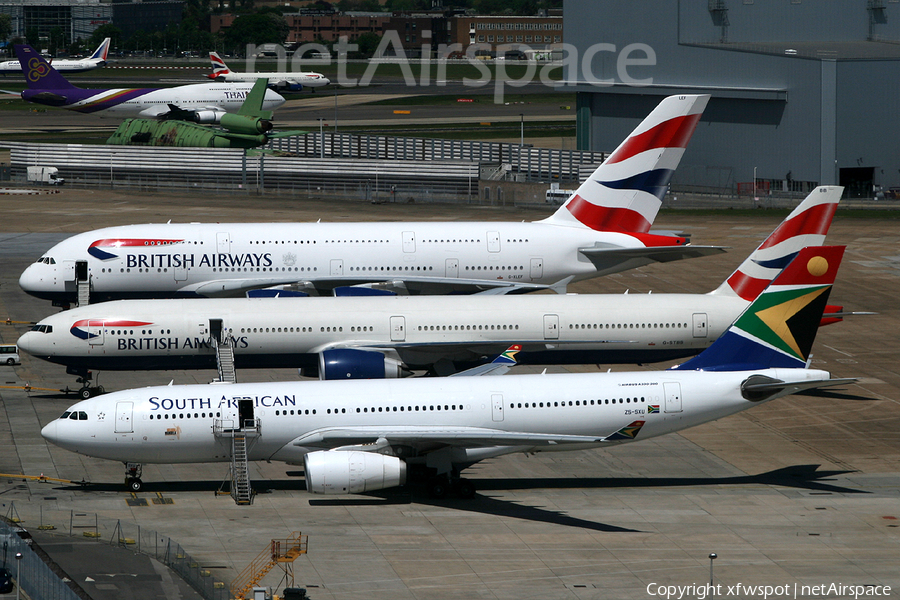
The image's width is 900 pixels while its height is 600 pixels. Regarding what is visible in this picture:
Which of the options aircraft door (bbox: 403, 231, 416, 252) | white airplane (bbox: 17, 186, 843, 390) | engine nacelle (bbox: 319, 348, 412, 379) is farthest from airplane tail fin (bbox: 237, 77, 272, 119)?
engine nacelle (bbox: 319, 348, 412, 379)

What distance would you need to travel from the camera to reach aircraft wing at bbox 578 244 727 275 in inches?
2250

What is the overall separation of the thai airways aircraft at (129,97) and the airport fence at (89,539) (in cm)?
11002

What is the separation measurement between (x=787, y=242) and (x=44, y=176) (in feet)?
293

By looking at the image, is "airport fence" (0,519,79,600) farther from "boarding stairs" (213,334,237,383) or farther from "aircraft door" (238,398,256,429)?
"boarding stairs" (213,334,237,383)

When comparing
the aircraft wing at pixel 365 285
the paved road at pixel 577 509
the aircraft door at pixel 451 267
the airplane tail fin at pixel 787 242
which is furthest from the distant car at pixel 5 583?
the aircraft door at pixel 451 267

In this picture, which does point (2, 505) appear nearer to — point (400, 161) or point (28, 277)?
point (28, 277)

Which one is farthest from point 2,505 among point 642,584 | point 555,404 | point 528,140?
point 528,140

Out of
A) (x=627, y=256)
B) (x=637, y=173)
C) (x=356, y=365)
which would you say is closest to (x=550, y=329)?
(x=356, y=365)

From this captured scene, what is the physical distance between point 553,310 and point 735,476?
11221 millimetres

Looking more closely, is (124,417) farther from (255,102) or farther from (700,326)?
A: (255,102)

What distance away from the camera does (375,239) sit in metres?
58.7

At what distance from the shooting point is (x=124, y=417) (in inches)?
1422

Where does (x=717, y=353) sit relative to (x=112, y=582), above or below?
above

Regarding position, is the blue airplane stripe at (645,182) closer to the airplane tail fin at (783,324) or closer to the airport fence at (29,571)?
the airplane tail fin at (783,324)
